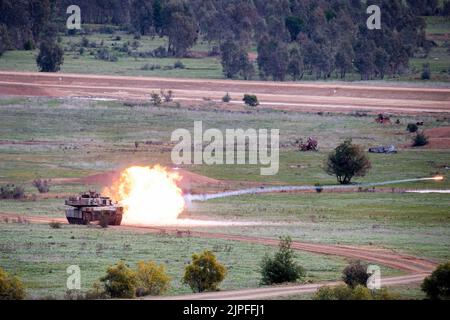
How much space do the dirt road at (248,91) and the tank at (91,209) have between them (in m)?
51.2

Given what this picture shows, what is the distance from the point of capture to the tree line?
437 ft

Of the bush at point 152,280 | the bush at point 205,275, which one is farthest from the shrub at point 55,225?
the bush at point 205,275

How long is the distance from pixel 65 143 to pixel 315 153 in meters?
16.9

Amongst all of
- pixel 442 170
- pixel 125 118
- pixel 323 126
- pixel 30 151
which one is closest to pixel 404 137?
pixel 323 126

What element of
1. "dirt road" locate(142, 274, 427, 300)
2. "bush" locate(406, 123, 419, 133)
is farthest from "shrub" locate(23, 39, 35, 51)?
"dirt road" locate(142, 274, 427, 300)

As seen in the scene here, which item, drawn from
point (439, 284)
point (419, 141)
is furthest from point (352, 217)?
point (419, 141)

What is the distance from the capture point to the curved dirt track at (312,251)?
113 ft

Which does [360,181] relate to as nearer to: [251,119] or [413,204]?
[413,204]

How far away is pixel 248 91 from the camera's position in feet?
382

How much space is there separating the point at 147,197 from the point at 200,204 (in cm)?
410

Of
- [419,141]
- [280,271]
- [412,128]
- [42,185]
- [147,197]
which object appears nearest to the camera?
[280,271]

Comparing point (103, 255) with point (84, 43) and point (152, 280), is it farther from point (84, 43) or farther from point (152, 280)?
point (84, 43)

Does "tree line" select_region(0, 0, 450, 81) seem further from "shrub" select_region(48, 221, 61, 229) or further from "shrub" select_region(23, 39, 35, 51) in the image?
"shrub" select_region(48, 221, 61, 229)
